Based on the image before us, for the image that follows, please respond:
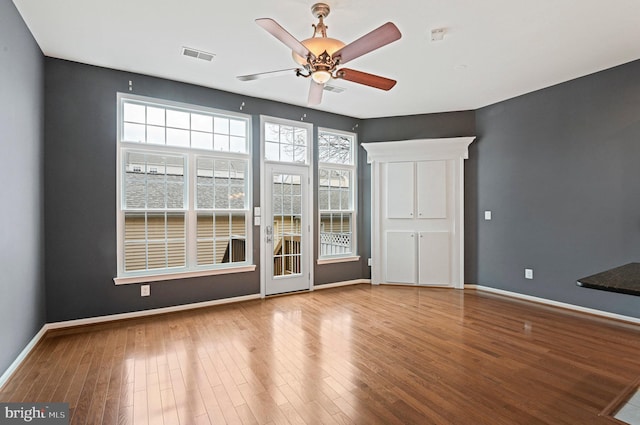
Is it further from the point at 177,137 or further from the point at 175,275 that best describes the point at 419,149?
the point at 175,275

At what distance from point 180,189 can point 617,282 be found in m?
4.32

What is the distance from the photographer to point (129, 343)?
3070 millimetres

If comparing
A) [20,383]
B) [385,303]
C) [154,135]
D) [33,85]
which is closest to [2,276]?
[20,383]

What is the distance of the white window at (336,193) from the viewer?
5.40 m

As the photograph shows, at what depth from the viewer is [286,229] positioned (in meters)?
4.99

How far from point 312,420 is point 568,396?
1.77 metres

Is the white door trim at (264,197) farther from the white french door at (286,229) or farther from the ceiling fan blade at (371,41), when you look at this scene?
the ceiling fan blade at (371,41)

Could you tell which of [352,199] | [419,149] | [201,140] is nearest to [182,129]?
[201,140]

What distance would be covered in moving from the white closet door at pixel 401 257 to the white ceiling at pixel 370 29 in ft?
8.06

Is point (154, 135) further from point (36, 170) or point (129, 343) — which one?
point (129, 343)

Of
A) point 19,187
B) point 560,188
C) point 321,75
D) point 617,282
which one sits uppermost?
point 321,75

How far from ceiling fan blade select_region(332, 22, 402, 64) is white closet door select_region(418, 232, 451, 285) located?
3.75m

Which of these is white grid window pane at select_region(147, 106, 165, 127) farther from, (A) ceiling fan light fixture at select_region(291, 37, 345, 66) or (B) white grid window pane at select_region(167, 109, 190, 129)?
(A) ceiling fan light fixture at select_region(291, 37, 345, 66)

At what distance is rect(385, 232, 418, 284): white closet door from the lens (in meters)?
5.45
